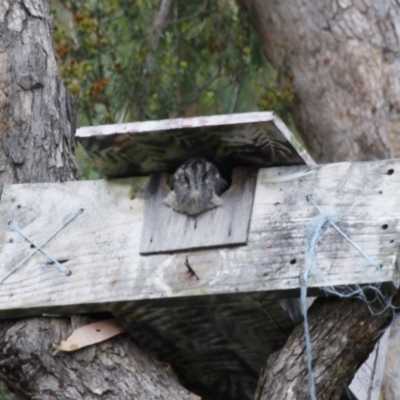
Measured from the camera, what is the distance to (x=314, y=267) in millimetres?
3943

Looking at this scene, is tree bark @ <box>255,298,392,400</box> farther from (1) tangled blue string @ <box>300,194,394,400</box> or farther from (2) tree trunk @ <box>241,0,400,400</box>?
(2) tree trunk @ <box>241,0,400,400</box>

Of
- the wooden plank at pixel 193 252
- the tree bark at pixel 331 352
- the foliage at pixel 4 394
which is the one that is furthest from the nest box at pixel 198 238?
the foliage at pixel 4 394

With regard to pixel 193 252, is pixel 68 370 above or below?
below

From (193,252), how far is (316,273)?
441 mm

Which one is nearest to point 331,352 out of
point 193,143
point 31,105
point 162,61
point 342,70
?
point 193,143

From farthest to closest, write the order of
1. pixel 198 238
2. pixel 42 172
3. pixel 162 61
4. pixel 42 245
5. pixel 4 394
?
pixel 162 61, pixel 4 394, pixel 42 172, pixel 42 245, pixel 198 238

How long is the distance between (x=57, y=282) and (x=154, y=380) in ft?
1.50

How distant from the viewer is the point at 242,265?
4.06 m

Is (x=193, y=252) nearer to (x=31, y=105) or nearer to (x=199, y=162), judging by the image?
(x=199, y=162)

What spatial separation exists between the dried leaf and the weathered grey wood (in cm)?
30

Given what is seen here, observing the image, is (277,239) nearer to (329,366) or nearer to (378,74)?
(329,366)

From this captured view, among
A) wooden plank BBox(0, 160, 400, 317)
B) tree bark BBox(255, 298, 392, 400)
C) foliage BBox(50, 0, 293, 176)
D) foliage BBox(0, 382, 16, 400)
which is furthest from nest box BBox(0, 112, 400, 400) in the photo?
foliage BBox(50, 0, 293, 176)

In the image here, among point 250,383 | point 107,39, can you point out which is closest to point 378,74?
point 107,39

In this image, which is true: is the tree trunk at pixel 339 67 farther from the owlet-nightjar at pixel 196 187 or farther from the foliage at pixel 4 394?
the owlet-nightjar at pixel 196 187
